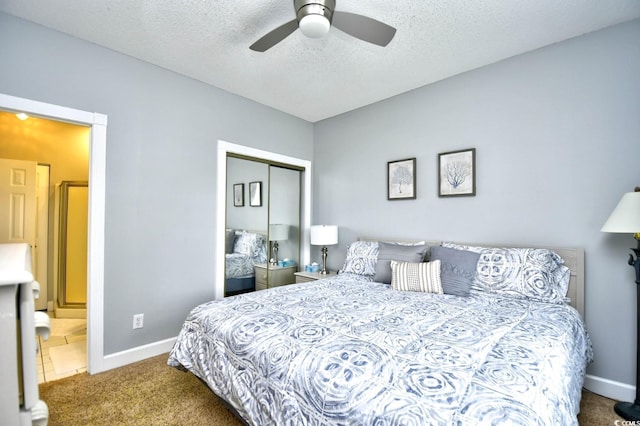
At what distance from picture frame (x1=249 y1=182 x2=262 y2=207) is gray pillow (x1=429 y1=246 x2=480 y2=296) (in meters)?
2.18

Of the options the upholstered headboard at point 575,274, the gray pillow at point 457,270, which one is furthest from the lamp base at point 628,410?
the gray pillow at point 457,270

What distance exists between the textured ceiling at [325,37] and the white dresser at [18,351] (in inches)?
80.0

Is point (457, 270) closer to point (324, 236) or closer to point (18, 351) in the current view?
point (324, 236)

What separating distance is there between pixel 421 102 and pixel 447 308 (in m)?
2.19

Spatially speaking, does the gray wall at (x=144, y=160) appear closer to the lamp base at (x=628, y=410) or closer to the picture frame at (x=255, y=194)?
the picture frame at (x=255, y=194)

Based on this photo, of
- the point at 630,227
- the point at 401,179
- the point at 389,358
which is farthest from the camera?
the point at 401,179

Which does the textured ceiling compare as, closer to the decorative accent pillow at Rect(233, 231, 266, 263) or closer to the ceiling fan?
the ceiling fan

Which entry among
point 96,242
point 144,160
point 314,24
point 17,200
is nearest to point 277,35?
point 314,24

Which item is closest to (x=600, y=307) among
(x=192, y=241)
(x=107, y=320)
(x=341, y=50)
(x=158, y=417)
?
(x=341, y=50)

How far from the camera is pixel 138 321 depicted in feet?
8.65

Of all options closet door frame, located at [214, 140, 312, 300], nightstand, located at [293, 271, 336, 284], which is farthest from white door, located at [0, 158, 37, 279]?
nightstand, located at [293, 271, 336, 284]

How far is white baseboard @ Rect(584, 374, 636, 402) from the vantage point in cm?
206

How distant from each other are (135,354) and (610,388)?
12.2ft

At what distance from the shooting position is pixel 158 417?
6.13 feet
